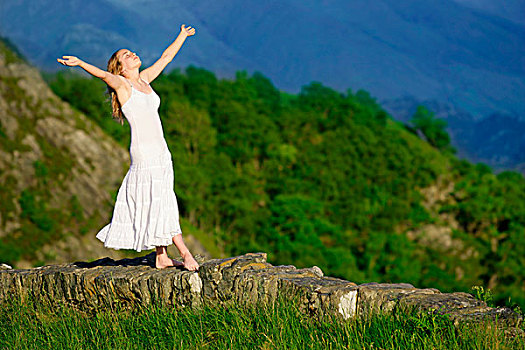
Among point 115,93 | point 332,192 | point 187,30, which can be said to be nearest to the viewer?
point 115,93

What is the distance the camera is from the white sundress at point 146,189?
589 cm

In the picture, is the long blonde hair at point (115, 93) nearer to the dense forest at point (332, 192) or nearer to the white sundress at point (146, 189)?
the white sundress at point (146, 189)

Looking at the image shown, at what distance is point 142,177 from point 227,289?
4.59ft

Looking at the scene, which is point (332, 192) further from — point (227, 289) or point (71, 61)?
point (71, 61)

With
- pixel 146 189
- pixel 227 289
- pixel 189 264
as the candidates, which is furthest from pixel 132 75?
pixel 227 289

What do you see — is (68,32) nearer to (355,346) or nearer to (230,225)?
Answer: (230,225)

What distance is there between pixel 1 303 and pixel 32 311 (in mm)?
767

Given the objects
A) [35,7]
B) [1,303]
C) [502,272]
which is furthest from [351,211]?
[1,303]

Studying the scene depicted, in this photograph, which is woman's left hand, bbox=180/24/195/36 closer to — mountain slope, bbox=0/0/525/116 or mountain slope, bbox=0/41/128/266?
mountain slope, bbox=0/41/128/266

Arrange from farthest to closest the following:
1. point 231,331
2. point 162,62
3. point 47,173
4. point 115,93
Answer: point 47,173 → point 162,62 → point 115,93 → point 231,331

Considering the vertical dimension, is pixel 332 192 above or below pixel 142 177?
above

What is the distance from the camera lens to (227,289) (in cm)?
547

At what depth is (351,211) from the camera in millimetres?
64688

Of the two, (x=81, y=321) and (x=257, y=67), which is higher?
(x=257, y=67)
